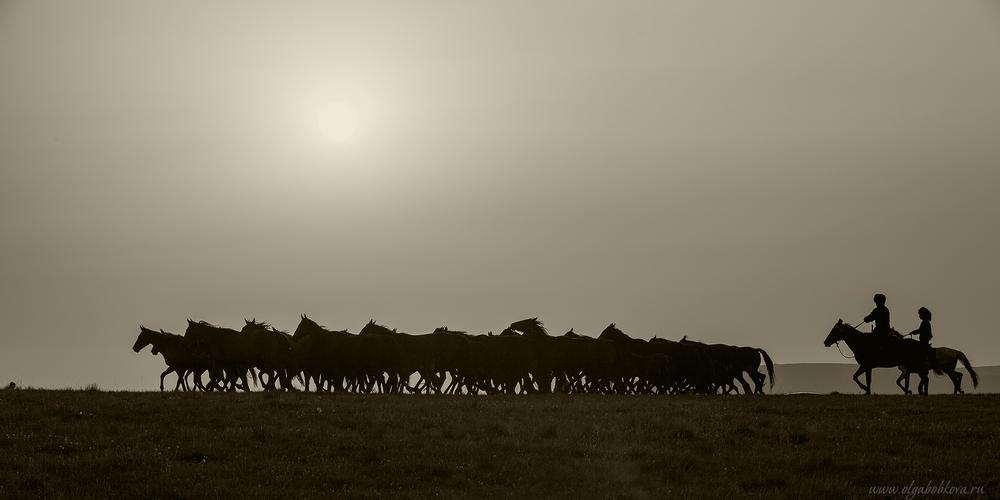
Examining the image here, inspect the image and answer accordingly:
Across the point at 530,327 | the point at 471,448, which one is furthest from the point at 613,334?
the point at 471,448

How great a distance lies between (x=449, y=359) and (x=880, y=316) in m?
14.7

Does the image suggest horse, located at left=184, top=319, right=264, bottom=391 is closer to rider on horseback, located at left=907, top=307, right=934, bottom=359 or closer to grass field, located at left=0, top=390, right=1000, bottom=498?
grass field, located at left=0, top=390, right=1000, bottom=498

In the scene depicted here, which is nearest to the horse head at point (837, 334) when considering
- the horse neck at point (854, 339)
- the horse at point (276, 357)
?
the horse neck at point (854, 339)

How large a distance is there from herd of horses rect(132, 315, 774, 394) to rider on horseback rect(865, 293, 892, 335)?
8.92 metres

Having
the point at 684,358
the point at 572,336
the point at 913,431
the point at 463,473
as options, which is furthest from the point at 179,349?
the point at 913,431

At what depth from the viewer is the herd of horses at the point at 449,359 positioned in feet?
123

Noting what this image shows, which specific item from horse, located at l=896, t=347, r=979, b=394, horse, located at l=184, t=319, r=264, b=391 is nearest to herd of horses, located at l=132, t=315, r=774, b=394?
horse, located at l=184, t=319, r=264, b=391

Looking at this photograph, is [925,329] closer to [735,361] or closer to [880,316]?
[880,316]

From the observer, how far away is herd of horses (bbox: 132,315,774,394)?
37.6m

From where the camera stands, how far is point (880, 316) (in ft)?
112

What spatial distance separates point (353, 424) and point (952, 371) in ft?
76.2

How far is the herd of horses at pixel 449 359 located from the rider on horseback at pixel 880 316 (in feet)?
29.3

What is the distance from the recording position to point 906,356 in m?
34.1

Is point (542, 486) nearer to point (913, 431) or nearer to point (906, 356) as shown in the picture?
point (913, 431)
